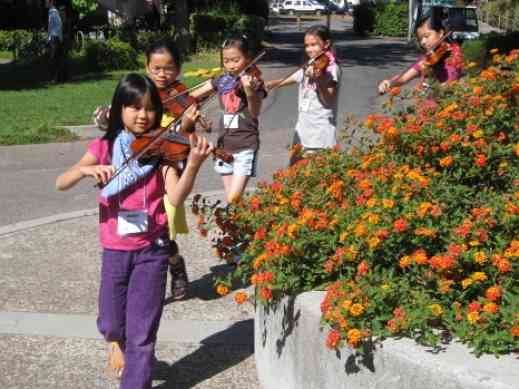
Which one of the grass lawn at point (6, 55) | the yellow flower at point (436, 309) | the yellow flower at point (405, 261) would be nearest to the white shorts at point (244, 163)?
the yellow flower at point (405, 261)

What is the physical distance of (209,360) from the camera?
14.6 ft

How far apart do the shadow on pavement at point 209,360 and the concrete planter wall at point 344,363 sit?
325 mm

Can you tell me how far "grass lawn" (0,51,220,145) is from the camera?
1205 centimetres

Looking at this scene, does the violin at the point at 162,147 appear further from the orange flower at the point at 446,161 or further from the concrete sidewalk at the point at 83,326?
the concrete sidewalk at the point at 83,326

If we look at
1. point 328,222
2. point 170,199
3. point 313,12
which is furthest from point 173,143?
point 313,12

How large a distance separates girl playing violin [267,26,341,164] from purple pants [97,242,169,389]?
230 cm

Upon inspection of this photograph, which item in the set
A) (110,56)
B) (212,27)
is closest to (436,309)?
(110,56)

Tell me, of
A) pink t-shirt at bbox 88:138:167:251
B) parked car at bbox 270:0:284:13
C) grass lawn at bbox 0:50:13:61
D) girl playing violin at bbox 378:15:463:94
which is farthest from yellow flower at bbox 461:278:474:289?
parked car at bbox 270:0:284:13

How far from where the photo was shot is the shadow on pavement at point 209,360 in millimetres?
4254

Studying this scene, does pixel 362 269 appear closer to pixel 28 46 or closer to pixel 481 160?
pixel 481 160

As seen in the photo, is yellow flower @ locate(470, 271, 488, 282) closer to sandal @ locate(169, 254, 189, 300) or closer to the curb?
sandal @ locate(169, 254, 189, 300)

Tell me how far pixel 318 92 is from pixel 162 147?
257cm

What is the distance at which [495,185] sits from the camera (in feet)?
13.1

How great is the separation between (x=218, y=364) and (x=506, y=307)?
A: 1759 mm
